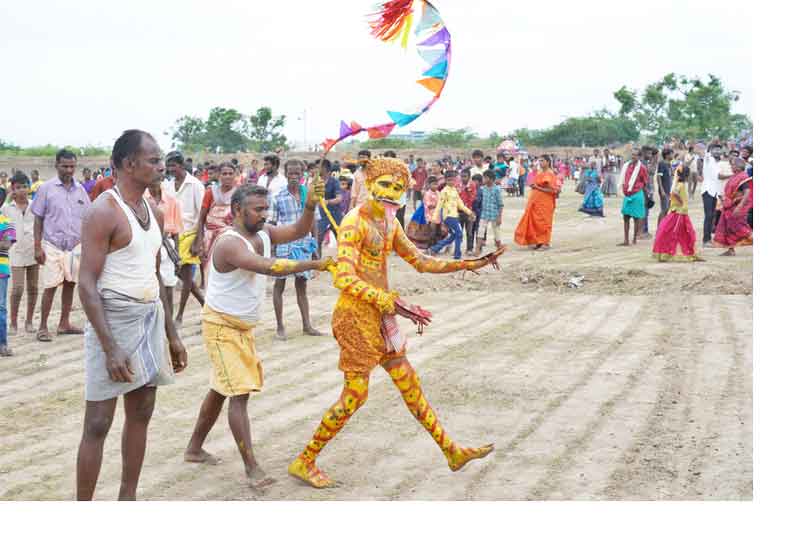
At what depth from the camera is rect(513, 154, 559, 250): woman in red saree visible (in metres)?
16.0

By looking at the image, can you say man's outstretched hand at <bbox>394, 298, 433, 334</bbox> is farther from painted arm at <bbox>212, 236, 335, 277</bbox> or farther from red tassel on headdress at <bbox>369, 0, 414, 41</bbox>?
red tassel on headdress at <bbox>369, 0, 414, 41</bbox>

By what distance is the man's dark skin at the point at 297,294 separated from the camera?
8.73 meters

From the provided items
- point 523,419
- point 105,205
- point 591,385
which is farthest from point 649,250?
point 105,205

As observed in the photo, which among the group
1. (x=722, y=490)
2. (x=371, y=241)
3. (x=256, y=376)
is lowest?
(x=722, y=490)

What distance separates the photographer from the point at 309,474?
498cm

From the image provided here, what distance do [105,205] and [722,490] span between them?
3.28 metres

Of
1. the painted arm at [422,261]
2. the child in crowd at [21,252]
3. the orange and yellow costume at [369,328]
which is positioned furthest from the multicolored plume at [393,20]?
the child in crowd at [21,252]

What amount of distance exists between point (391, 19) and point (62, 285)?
5.01m

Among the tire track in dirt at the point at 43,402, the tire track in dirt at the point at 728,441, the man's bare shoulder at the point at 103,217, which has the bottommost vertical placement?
the tire track in dirt at the point at 728,441

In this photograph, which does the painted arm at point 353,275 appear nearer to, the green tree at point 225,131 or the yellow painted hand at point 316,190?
the yellow painted hand at point 316,190

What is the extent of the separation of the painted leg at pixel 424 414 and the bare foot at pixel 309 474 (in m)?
0.58

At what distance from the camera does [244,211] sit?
502 cm

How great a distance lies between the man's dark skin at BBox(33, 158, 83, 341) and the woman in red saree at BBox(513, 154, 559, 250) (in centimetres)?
877
